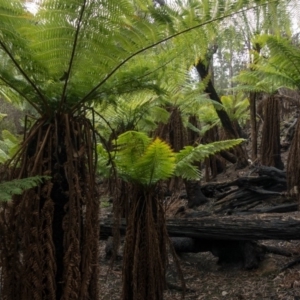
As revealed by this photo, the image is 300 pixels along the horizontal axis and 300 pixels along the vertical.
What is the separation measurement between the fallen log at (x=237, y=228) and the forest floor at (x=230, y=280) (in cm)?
44

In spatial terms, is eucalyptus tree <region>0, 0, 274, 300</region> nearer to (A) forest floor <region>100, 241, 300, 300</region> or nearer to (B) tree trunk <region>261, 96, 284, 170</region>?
(A) forest floor <region>100, 241, 300, 300</region>

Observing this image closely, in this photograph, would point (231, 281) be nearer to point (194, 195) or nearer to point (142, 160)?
point (142, 160)

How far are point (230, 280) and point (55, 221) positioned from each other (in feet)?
9.67

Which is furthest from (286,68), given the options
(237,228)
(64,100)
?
(64,100)

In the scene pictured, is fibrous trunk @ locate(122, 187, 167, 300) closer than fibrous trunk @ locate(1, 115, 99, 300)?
No

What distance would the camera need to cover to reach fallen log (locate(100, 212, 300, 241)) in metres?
4.55

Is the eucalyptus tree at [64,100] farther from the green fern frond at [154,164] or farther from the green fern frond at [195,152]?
the green fern frond at [195,152]

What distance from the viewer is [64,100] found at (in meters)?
2.68

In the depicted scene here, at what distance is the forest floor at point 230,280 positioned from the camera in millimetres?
4383

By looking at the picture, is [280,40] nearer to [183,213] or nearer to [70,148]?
[183,213]

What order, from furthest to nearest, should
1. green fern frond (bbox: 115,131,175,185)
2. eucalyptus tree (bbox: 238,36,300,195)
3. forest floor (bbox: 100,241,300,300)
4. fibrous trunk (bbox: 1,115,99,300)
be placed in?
eucalyptus tree (bbox: 238,36,300,195), forest floor (bbox: 100,241,300,300), green fern frond (bbox: 115,131,175,185), fibrous trunk (bbox: 1,115,99,300)

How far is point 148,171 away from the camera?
3.95m

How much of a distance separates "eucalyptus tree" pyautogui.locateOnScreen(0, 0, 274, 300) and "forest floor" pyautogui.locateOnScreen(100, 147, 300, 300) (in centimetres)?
164

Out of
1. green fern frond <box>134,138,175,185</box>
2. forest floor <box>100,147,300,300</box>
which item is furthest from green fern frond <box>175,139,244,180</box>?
forest floor <box>100,147,300,300</box>
